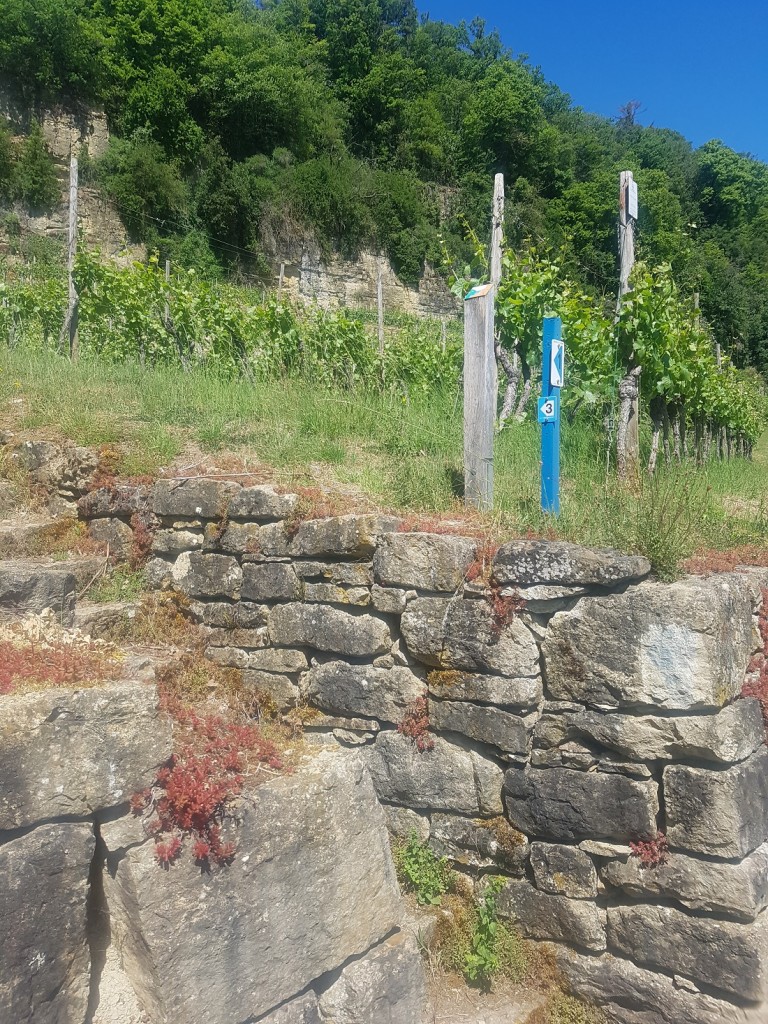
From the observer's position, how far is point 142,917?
250 cm

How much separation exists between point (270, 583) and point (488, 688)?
4.24 ft

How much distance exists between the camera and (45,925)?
2.40 metres

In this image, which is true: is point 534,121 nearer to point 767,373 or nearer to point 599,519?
point 767,373

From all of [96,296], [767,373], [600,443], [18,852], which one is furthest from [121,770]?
[767,373]

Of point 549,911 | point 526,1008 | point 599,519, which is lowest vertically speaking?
point 526,1008

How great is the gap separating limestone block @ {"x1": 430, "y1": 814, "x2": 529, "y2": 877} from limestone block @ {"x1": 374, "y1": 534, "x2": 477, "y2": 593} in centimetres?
112

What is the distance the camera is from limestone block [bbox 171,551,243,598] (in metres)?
4.35

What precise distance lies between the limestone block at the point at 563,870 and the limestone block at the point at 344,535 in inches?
63.4

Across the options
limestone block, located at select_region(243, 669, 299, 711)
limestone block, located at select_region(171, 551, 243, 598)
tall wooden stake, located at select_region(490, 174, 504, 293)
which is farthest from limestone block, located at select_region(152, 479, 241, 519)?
tall wooden stake, located at select_region(490, 174, 504, 293)

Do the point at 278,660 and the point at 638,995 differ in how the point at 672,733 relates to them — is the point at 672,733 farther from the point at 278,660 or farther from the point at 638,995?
the point at 278,660

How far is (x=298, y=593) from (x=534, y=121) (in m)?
35.2

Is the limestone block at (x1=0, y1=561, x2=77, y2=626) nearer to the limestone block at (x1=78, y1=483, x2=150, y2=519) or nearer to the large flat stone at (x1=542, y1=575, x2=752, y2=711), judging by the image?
the limestone block at (x1=78, y1=483, x2=150, y2=519)

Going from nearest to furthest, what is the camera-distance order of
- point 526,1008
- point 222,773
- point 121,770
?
point 121,770 < point 222,773 < point 526,1008

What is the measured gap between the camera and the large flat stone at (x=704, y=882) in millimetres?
3299
